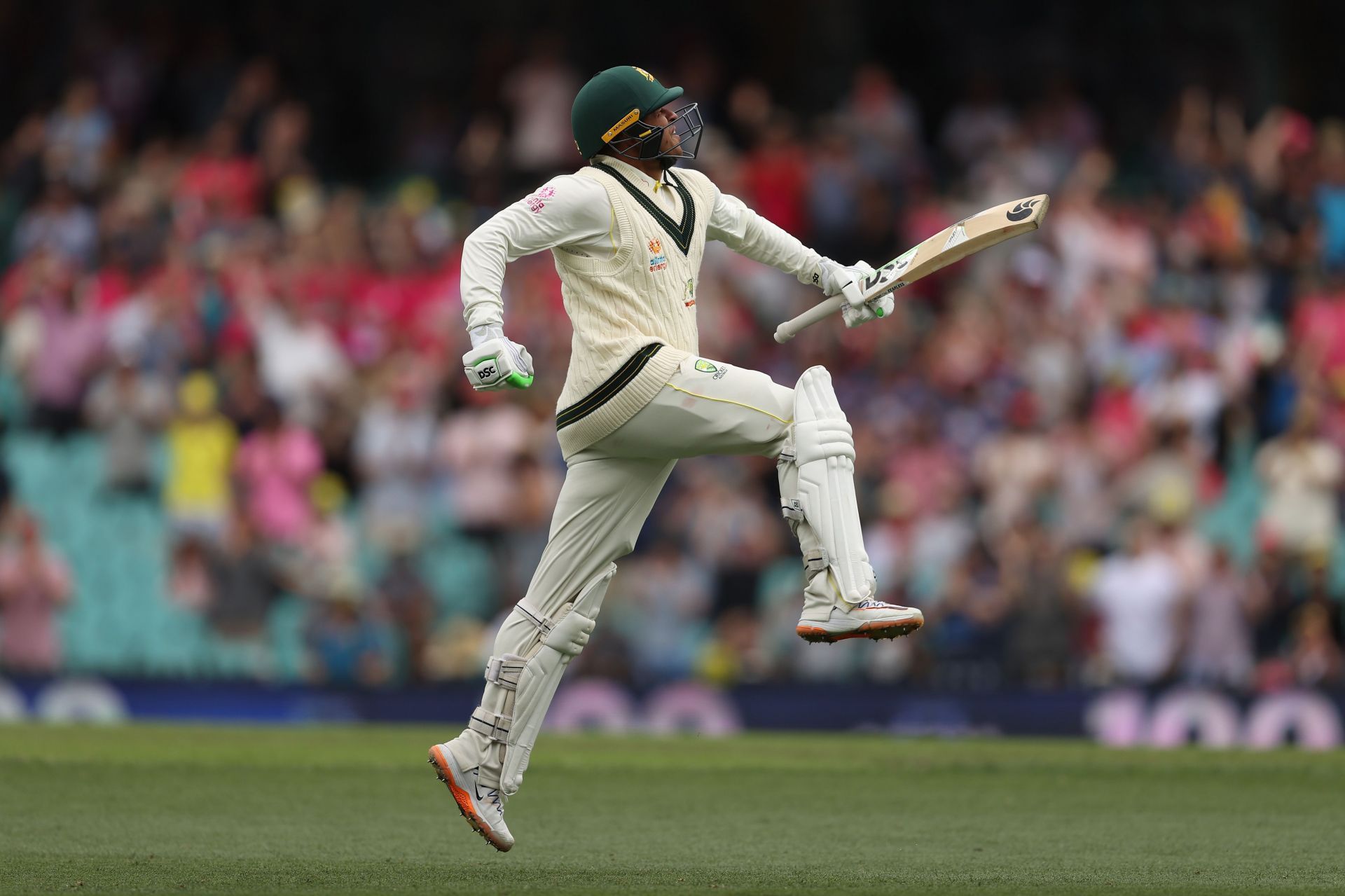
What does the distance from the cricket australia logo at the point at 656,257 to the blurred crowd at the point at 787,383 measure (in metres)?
6.51

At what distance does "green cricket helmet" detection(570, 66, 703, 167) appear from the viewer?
6496 mm

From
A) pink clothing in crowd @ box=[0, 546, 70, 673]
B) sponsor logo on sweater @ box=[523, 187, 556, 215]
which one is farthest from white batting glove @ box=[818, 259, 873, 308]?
pink clothing in crowd @ box=[0, 546, 70, 673]

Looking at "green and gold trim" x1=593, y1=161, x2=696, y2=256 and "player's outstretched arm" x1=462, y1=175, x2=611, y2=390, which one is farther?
"green and gold trim" x1=593, y1=161, x2=696, y2=256

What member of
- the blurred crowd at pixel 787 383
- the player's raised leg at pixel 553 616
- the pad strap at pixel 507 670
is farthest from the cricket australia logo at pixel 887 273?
the blurred crowd at pixel 787 383

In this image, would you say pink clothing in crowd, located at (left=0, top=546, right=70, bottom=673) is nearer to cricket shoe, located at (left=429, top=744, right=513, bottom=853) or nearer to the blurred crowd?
the blurred crowd

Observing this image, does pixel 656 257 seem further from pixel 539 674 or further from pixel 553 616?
pixel 539 674

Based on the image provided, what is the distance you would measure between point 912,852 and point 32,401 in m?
9.80

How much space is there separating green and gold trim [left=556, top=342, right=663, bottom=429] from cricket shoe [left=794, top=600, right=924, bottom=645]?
0.93m

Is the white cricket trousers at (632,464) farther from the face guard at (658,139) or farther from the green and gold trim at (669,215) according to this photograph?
the face guard at (658,139)

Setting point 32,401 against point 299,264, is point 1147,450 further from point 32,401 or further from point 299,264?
point 32,401

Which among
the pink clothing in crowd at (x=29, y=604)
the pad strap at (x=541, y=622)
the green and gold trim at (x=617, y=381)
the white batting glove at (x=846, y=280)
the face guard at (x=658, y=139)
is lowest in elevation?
the pink clothing in crowd at (x=29, y=604)

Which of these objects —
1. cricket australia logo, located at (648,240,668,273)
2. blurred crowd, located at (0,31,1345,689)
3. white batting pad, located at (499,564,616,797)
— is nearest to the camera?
cricket australia logo, located at (648,240,668,273)

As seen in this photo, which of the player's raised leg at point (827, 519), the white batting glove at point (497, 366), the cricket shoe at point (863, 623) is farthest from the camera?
the player's raised leg at point (827, 519)

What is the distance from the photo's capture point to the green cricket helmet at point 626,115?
6496 mm
